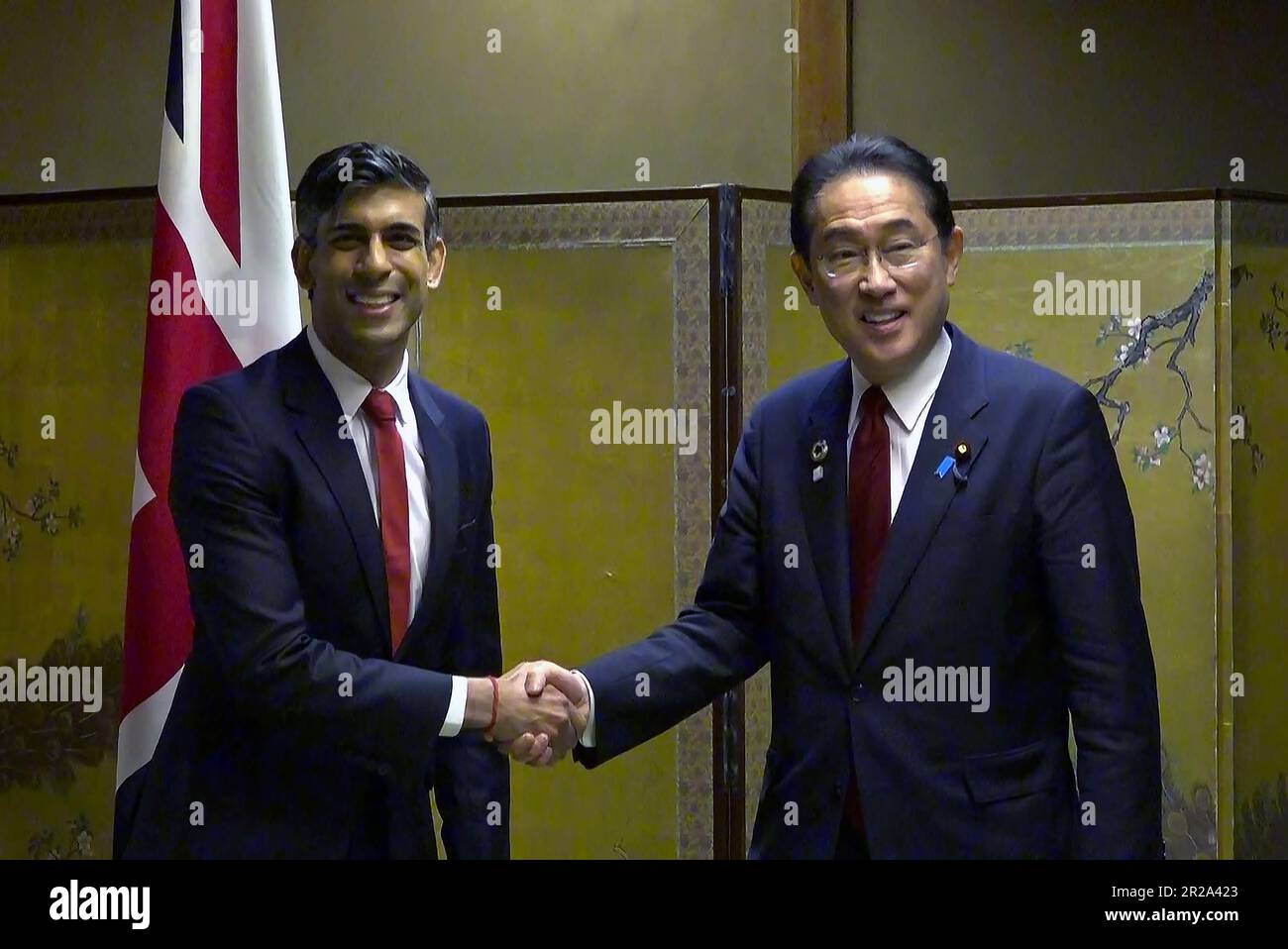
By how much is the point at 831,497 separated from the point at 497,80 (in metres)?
1.86

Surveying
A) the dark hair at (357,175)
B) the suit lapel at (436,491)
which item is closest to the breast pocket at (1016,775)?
the suit lapel at (436,491)

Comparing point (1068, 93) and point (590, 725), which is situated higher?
point (1068, 93)

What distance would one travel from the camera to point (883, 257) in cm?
260

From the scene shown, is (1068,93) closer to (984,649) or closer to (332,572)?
(984,649)

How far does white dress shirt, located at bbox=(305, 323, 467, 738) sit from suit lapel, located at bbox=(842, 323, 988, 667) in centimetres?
72

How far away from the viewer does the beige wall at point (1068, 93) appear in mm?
3811

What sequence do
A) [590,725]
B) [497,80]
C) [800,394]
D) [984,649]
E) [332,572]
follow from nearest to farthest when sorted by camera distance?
[984,649], [332,572], [800,394], [590,725], [497,80]

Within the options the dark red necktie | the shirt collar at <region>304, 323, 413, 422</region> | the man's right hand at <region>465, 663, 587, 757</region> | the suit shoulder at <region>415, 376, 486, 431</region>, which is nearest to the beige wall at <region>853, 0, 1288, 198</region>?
the dark red necktie

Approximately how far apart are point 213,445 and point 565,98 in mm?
1710

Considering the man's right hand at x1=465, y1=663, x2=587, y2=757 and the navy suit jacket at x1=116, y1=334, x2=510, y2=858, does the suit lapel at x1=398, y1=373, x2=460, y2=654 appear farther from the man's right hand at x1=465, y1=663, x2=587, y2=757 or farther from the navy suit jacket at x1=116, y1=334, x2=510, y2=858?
the man's right hand at x1=465, y1=663, x2=587, y2=757

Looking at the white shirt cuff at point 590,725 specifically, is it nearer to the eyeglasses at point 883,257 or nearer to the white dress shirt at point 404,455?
the white dress shirt at point 404,455

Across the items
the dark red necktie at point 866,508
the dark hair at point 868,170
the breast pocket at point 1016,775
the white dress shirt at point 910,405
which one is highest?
the dark hair at point 868,170

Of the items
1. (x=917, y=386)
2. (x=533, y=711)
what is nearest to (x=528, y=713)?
(x=533, y=711)

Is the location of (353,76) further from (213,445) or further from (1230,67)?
(1230,67)
